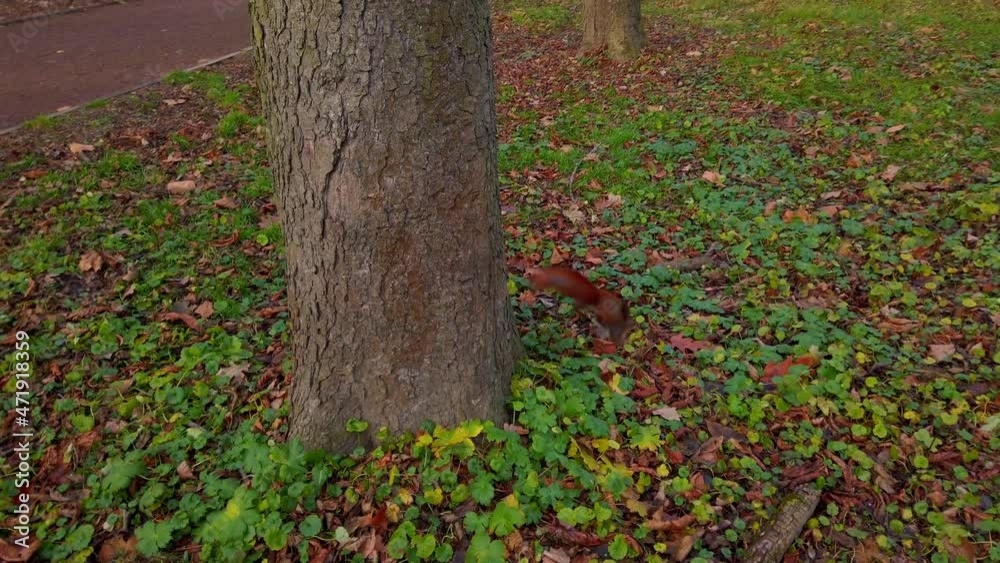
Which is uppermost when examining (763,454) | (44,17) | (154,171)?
(44,17)

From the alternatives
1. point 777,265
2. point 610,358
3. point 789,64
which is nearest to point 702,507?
point 610,358

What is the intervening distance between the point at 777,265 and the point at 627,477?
2052 millimetres

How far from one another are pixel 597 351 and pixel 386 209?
1.47 m

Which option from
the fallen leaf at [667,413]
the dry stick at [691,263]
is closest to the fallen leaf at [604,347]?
the fallen leaf at [667,413]

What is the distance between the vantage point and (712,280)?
3.84 meters

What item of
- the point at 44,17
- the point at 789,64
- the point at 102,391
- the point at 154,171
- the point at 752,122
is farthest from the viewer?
the point at 44,17

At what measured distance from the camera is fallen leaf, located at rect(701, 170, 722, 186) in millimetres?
4941

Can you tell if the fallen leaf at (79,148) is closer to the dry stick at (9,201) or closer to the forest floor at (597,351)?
the forest floor at (597,351)

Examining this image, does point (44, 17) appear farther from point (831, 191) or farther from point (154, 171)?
point (831, 191)

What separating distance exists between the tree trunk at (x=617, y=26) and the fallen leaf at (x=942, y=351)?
6.08m

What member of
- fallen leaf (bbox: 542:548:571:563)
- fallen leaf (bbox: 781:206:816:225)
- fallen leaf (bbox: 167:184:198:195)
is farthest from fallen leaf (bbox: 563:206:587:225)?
fallen leaf (bbox: 167:184:198:195)

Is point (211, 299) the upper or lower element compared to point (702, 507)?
upper

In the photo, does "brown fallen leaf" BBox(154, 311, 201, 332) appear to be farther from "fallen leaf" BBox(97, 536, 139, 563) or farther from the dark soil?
the dark soil

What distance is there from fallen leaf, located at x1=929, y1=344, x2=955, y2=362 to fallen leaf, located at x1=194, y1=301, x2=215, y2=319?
3828 mm
